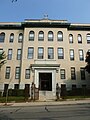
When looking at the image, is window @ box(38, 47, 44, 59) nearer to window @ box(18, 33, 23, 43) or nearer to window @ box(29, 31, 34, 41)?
window @ box(29, 31, 34, 41)

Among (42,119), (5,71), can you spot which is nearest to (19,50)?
(5,71)

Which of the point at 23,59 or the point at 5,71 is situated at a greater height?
the point at 23,59

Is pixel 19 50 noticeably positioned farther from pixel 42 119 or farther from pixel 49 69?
pixel 42 119

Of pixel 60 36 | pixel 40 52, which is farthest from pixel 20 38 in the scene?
pixel 60 36

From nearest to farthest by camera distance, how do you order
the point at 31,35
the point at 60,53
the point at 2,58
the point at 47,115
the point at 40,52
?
the point at 47,115 < the point at 2,58 < the point at 40,52 < the point at 60,53 < the point at 31,35

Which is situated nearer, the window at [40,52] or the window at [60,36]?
the window at [40,52]

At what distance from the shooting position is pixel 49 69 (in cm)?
3497

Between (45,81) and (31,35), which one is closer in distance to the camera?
(45,81)

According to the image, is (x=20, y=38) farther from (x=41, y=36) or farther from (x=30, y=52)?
(x=41, y=36)

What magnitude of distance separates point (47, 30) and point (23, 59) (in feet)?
26.7

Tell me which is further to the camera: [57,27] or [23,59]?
[57,27]

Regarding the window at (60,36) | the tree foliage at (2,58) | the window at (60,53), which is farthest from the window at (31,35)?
the tree foliage at (2,58)

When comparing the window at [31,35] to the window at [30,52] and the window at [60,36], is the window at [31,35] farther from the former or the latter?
the window at [60,36]

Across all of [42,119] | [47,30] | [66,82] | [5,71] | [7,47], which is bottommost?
[42,119]
